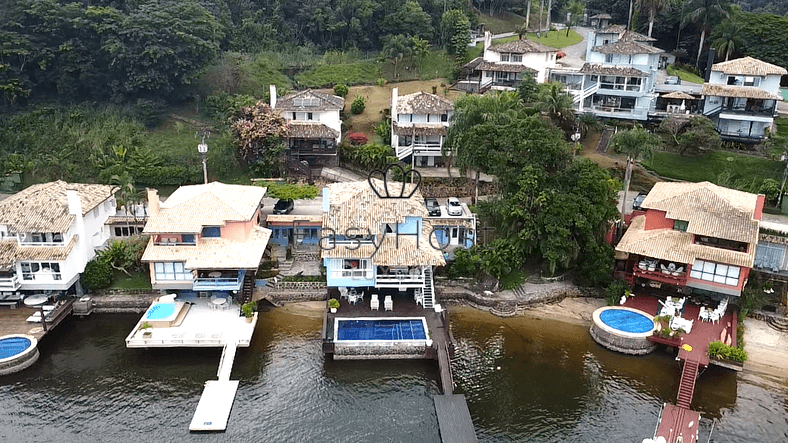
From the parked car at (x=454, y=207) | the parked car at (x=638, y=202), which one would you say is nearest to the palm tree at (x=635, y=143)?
the parked car at (x=638, y=202)

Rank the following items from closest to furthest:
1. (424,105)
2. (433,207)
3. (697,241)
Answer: (697,241) < (433,207) < (424,105)

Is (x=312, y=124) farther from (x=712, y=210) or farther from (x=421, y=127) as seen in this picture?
(x=712, y=210)

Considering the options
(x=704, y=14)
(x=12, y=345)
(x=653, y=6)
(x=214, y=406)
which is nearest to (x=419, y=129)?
(x=214, y=406)

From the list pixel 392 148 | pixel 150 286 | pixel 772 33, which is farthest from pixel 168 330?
pixel 772 33

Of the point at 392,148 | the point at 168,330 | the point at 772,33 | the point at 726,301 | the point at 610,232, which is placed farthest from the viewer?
the point at 772,33

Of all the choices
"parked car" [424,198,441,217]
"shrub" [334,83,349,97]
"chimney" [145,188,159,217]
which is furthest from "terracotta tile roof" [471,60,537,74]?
"chimney" [145,188,159,217]

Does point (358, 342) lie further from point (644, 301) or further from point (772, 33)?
point (772, 33)
